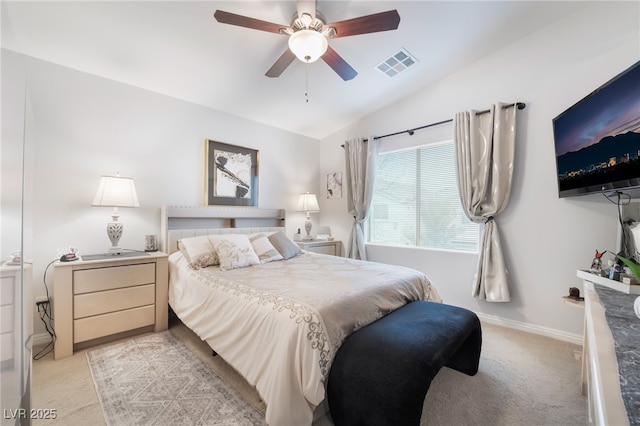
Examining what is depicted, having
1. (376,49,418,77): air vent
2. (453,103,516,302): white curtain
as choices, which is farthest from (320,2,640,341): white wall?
(376,49,418,77): air vent

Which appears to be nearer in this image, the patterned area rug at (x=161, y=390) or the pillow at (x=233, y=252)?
the patterned area rug at (x=161, y=390)

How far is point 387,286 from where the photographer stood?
1.97 metres

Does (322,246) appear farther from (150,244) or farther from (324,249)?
(150,244)

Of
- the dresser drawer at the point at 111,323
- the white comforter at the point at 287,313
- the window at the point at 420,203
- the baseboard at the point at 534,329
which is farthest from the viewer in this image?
the window at the point at 420,203

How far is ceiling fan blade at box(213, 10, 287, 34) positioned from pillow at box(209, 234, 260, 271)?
1862 millimetres

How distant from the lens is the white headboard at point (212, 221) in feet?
9.61

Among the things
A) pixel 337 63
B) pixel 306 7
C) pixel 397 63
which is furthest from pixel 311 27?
pixel 397 63

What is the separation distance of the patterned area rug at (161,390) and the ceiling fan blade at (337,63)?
258cm

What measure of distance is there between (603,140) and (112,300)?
4052 mm

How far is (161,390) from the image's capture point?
5.72 feet

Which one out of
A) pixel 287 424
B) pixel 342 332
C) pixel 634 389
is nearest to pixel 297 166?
pixel 342 332

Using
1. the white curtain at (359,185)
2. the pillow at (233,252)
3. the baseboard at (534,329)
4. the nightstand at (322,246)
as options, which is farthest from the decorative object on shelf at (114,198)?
the baseboard at (534,329)

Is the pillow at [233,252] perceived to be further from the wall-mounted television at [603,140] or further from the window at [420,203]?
the wall-mounted television at [603,140]

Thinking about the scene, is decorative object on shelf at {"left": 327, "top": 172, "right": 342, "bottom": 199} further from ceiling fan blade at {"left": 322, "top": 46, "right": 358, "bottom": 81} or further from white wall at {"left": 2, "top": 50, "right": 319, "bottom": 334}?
ceiling fan blade at {"left": 322, "top": 46, "right": 358, "bottom": 81}
